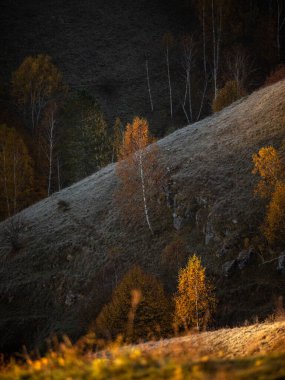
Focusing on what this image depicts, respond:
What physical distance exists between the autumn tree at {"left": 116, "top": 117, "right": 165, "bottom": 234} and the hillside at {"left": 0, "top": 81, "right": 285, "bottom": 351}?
165cm

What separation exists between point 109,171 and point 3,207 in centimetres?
1652

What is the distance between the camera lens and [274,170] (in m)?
24.7

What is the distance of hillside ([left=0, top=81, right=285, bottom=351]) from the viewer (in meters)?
24.2

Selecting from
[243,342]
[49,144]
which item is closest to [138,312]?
[243,342]

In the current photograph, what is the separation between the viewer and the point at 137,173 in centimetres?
3547

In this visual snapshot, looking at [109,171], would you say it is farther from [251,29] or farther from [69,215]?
[251,29]

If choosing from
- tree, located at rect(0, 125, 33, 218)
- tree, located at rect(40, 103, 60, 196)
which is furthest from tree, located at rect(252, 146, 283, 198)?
tree, located at rect(40, 103, 60, 196)

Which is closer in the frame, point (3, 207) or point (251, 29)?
point (3, 207)

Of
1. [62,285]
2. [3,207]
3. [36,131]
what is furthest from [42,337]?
[36,131]

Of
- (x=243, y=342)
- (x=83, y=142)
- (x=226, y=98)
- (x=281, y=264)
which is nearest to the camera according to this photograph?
(x=243, y=342)

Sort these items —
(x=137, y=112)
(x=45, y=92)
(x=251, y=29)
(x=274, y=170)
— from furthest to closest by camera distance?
(x=251, y=29) < (x=137, y=112) < (x=45, y=92) < (x=274, y=170)

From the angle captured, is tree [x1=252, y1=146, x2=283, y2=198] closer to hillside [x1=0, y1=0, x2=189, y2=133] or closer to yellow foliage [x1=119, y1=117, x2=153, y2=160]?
yellow foliage [x1=119, y1=117, x2=153, y2=160]

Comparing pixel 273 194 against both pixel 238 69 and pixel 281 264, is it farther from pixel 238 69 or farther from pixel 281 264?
pixel 238 69

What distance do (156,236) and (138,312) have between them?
9.34 meters
